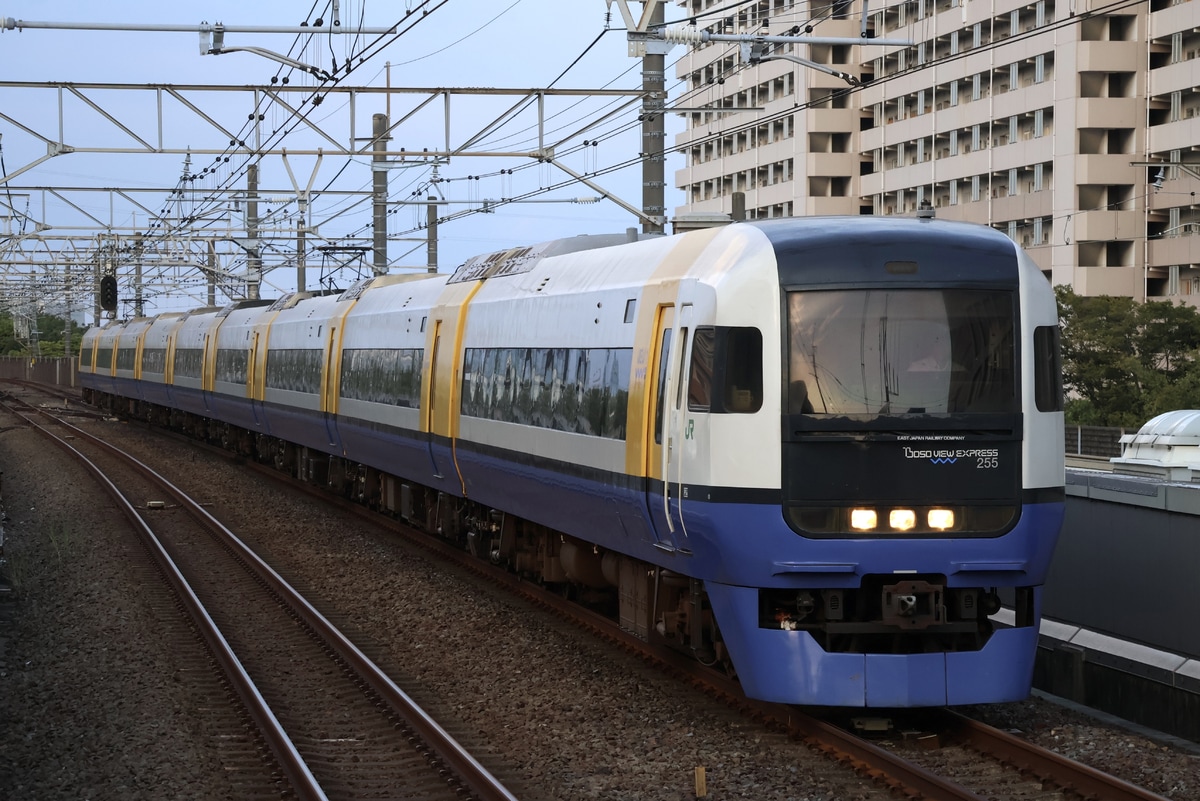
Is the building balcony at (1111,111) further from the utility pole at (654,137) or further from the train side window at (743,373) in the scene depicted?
the train side window at (743,373)

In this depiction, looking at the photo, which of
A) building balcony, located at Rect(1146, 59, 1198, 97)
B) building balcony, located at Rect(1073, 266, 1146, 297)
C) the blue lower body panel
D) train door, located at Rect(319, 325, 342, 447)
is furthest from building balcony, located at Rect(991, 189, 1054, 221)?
the blue lower body panel

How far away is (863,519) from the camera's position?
29.3 feet

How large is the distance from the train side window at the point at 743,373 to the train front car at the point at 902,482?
17 cm

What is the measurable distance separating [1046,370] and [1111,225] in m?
50.5

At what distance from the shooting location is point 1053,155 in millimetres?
58469

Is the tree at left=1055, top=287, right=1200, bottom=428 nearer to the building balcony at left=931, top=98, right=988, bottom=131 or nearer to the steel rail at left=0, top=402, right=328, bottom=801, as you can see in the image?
the building balcony at left=931, top=98, right=988, bottom=131

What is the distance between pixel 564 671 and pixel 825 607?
2917 millimetres

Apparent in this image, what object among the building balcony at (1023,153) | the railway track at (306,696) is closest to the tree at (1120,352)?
the building balcony at (1023,153)

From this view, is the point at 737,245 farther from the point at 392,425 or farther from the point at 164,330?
the point at 164,330

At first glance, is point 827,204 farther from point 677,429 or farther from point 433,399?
point 677,429

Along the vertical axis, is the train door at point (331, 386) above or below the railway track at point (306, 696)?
above

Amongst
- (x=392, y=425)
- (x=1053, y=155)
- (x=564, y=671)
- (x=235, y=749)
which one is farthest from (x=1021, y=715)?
(x=1053, y=155)

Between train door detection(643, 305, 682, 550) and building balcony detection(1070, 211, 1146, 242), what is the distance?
4982 cm

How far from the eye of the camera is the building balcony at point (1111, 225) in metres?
56.6
